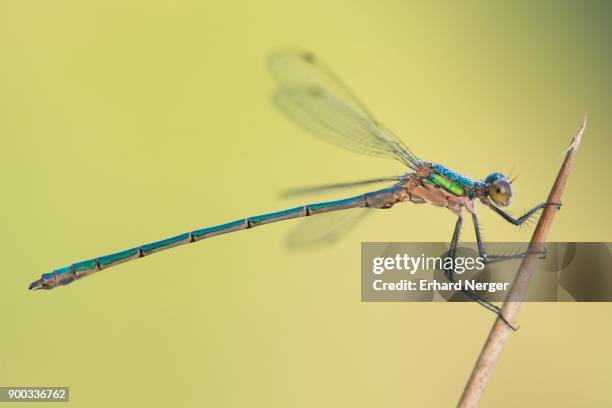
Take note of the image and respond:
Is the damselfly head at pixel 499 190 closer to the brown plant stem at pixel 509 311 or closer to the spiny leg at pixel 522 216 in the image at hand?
the spiny leg at pixel 522 216

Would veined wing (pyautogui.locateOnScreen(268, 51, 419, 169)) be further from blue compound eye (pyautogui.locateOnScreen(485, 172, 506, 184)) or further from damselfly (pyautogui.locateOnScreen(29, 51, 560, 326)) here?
blue compound eye (pyautogui.locateOnScreen(485, 172, 506, 184))

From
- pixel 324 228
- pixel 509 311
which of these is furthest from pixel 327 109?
pixel 509 311

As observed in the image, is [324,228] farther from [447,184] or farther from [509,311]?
[509,311]

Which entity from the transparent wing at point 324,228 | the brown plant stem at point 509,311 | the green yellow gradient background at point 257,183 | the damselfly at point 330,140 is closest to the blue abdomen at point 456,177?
the damselfly at point 330,140

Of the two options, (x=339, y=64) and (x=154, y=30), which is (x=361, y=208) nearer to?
(x=339, y=64)

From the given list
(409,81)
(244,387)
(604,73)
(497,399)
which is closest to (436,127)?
(409,81)
